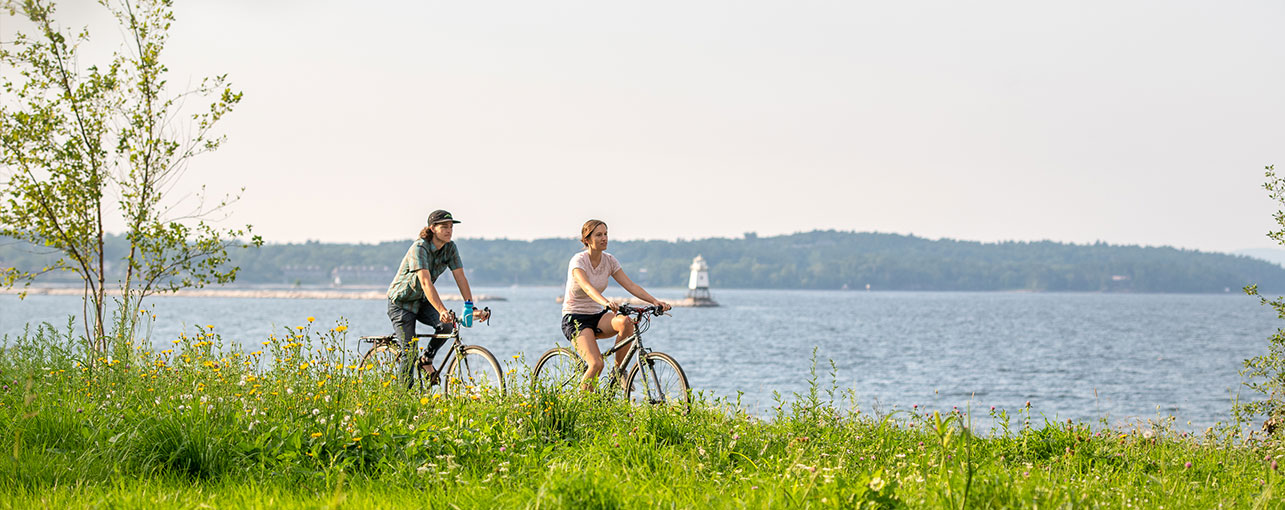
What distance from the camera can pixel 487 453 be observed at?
552 cm

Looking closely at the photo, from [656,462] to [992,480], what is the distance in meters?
1.76

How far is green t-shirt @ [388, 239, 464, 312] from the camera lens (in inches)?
335

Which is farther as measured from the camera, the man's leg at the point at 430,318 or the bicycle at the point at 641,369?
the man's leg at the point at 430,318

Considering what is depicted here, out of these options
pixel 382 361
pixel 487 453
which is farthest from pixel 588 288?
pixel 487 453

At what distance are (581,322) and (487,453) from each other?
2.79 meters

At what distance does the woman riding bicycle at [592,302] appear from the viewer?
8008mm

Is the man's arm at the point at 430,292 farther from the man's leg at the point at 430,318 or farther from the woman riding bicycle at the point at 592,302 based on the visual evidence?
the woman riding bicycle at the point at 592,302

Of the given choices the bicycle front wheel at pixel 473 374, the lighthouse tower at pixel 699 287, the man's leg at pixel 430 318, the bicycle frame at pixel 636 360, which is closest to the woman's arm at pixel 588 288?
the bicycle frame at pixel 636 360

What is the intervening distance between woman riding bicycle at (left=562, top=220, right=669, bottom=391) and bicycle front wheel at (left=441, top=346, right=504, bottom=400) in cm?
67

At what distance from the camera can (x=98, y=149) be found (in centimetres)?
1145

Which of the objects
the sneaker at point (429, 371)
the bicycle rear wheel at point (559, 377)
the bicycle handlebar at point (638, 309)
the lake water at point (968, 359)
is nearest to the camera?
the bicycle rear wheel at point (559, 377)

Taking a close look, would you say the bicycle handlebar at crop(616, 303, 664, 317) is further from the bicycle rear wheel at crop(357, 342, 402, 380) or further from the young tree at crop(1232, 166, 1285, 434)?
the young tree at crop(1232, 166, 1285, 434)

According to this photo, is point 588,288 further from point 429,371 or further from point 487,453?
point 487,453

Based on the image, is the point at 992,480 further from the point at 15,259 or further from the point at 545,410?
the point at 15,259
